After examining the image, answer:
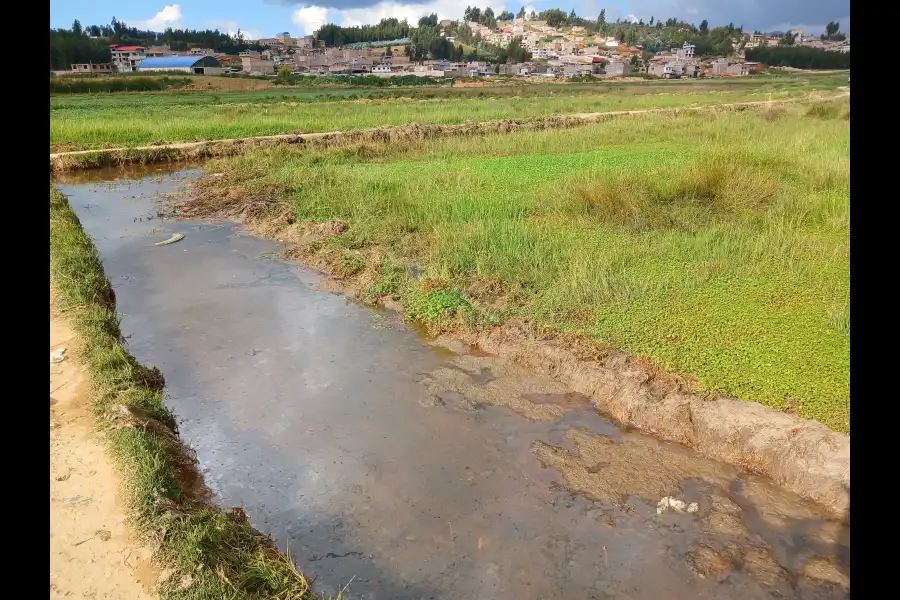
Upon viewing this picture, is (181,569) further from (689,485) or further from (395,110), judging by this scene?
(395,110)

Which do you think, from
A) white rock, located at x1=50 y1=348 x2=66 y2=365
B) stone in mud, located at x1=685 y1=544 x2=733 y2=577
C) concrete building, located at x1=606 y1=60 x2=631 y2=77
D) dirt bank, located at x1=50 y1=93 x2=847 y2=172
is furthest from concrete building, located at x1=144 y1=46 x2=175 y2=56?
stone in mud, located at x1=685 y1=544 x2=733 y2=577

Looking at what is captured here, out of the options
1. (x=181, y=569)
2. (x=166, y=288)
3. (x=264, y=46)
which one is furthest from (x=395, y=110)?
(x=264, y=46)

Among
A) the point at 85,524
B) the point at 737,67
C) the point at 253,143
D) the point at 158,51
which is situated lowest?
the point at 85,524

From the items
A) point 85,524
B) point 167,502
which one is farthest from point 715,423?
point 85,524

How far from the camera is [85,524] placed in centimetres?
319

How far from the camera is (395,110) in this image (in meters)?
Answer: 23.3

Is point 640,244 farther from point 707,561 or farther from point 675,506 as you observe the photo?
point 707,561

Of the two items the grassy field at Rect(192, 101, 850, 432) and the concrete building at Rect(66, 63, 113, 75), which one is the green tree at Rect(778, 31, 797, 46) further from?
the concrete building at Rect(66, 63, 113, 75)

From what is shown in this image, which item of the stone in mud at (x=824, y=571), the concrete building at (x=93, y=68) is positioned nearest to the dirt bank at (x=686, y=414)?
the stone in mud at (x=824, y=571)

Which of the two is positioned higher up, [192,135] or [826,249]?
[192,135]

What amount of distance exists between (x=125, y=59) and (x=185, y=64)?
675cm

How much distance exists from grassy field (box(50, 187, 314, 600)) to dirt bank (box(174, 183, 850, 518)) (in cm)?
264

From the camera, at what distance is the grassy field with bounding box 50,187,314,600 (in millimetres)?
2922
